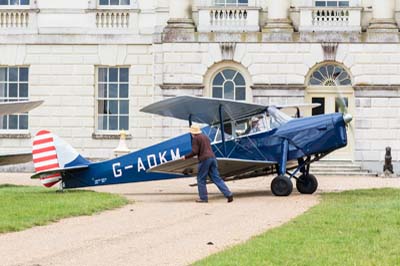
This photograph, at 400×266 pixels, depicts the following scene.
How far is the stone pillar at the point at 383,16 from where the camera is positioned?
3259cm

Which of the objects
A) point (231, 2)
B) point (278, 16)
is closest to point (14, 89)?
point (231, 2)

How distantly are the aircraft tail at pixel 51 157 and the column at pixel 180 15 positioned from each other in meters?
10.00

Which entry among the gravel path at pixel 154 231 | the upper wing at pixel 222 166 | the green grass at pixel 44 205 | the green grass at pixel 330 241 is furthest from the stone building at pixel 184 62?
the green grass at pixel 330 241

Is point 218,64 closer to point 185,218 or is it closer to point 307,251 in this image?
point 185,218

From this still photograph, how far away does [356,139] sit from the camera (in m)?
32.6

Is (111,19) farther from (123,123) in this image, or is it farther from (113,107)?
(123,123)

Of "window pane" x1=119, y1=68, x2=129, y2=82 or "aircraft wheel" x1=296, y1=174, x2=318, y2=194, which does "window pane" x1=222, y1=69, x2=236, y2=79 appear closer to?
"window pane" x1=119, y1=68, x2=129, y2=82

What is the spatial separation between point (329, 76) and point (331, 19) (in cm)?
176

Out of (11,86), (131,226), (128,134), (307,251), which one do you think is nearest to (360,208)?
(131,226)

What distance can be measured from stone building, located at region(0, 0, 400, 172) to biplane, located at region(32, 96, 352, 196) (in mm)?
8642

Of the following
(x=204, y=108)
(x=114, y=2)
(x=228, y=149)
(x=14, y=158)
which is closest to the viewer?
(x=204, y=108)

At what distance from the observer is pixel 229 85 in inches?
1320

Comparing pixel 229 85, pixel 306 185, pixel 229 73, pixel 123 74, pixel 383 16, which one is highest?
pixel 383 16

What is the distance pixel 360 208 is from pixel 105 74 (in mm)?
17470
